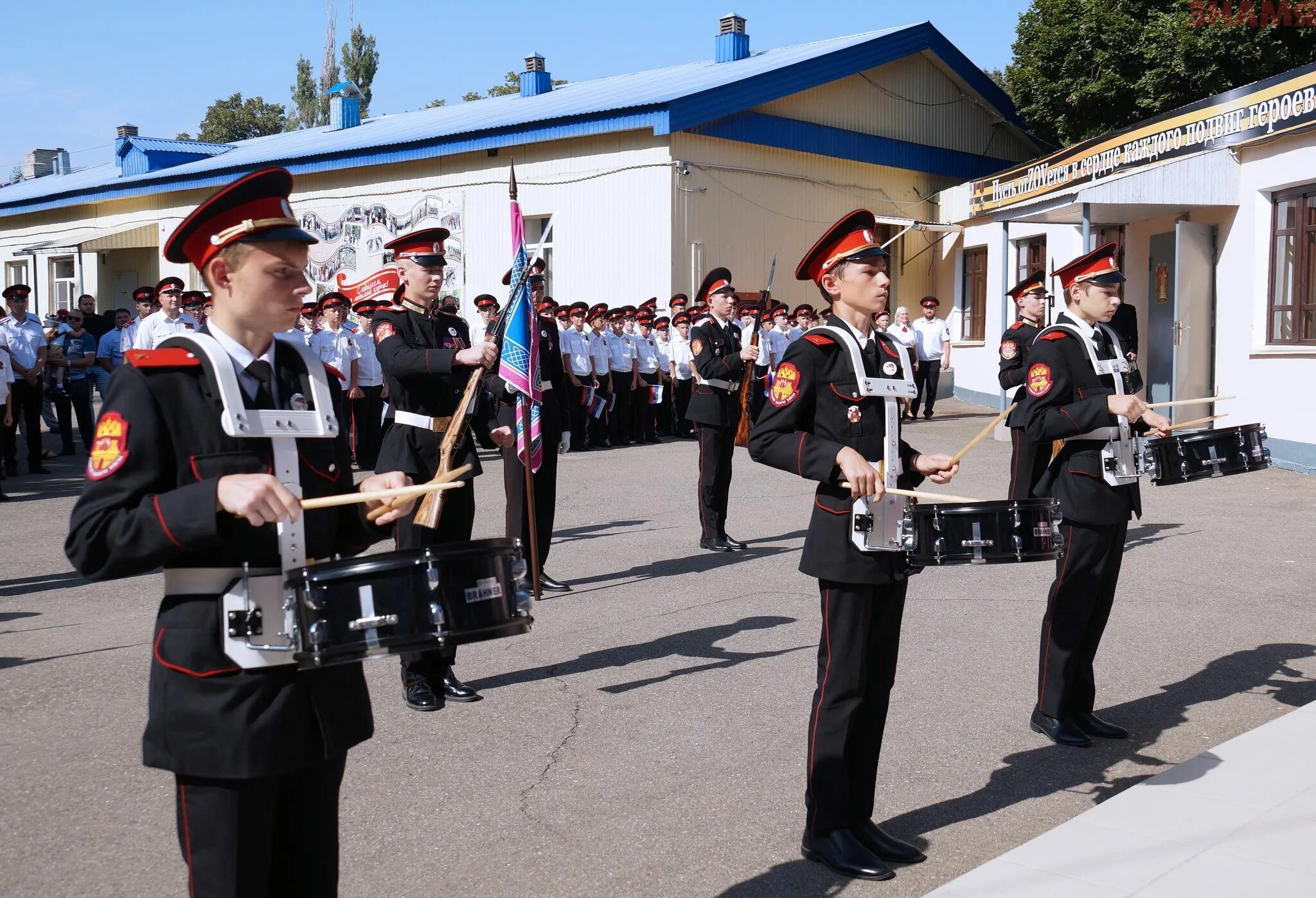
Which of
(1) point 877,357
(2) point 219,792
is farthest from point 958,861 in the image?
(2) point 219,792

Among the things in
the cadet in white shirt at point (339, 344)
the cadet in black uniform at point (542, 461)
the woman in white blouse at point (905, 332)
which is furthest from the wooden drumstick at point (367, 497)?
the woman in white blouse at point (905, 332)

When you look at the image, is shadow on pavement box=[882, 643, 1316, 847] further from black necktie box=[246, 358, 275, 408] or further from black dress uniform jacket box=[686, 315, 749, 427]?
black dress uniform jacket box=[686, 315, 749, 427]

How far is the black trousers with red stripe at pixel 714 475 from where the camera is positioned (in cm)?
1047

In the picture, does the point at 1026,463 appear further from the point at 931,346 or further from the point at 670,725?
the point at 931,346

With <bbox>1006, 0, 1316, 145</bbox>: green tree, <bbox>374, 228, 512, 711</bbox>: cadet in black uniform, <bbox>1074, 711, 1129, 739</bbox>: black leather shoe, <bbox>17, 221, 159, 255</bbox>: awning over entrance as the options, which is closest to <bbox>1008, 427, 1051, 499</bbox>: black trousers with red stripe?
<bbox>1074, 711, 1129, 739</bbox>: black leather shoe

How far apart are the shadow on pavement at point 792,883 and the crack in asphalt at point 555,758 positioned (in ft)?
2.41

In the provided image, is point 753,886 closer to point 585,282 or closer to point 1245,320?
point 1245,320

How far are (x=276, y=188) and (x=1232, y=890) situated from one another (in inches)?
137

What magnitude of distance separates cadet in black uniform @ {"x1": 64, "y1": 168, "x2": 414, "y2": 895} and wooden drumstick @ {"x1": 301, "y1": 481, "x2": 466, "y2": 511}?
0.31ft

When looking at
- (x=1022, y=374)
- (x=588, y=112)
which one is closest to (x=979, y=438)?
(x=1022, y=374)

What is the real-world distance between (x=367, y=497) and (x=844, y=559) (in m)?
1.92

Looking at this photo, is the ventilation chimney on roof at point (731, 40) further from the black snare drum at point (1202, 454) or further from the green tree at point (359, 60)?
the green tree at point (359, 60)

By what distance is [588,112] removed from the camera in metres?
22.9

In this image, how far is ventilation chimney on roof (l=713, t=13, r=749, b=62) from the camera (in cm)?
A: 2820
